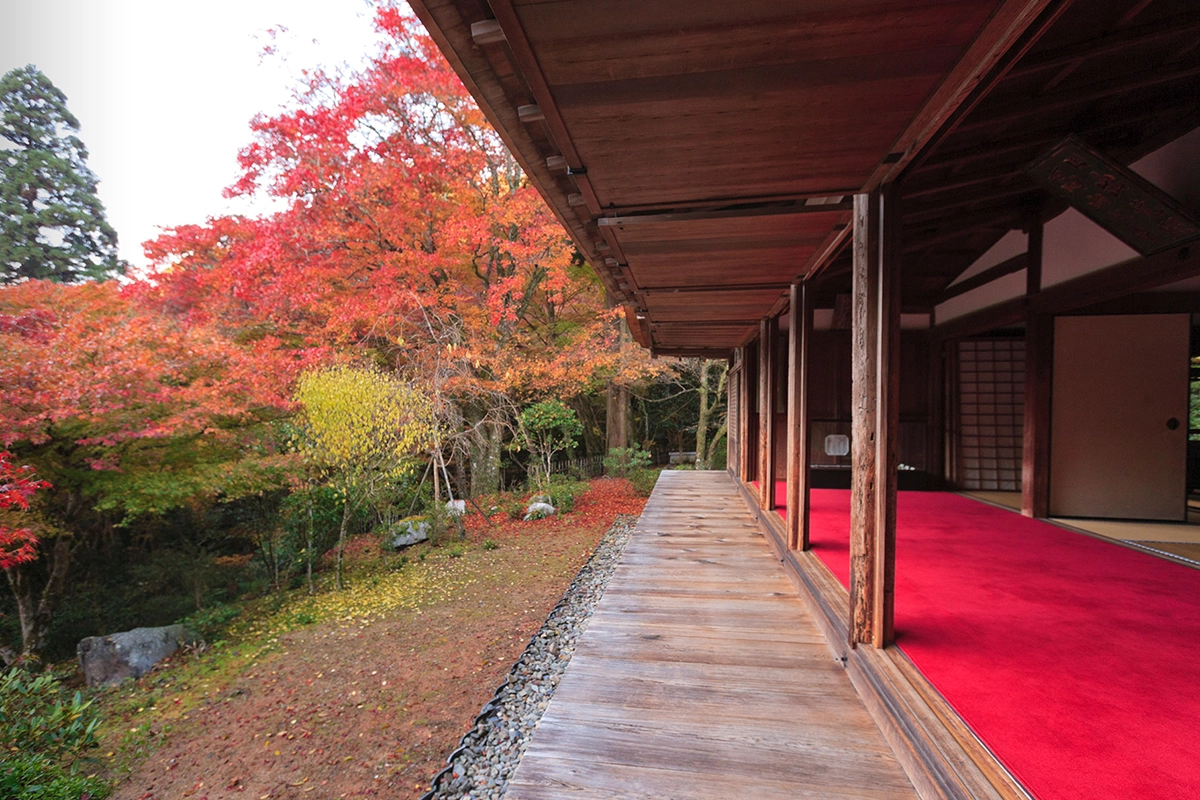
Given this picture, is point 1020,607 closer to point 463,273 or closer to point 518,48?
point 518,48

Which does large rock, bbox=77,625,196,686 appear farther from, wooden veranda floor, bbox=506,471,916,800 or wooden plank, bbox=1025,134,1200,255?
wooden plank, bbox=1025,134,1200,255

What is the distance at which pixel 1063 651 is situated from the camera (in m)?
1.89

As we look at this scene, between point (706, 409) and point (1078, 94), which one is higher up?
point (1078, 94)

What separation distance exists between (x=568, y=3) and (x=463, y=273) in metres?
8.97

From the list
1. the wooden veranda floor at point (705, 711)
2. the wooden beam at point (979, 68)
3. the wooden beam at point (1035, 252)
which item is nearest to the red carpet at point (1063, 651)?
the wooden veranda floor at point (705, 711)

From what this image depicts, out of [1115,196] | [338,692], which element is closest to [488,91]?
[1115,196]

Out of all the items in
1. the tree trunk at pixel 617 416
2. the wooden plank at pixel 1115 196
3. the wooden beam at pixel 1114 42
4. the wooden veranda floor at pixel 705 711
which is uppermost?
the wooden beam at pixel 1114 42

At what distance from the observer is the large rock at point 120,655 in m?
4.95

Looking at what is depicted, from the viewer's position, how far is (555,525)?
364 inches

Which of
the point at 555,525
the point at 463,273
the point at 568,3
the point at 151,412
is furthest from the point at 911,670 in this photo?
the point at 463,273

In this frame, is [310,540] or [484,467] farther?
[484,467]

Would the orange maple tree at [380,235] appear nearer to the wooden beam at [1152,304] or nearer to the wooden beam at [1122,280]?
the wooden beam at [1122,280]

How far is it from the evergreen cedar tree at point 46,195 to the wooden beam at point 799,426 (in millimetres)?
13368

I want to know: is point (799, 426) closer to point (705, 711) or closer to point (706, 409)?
point (705, 711)
